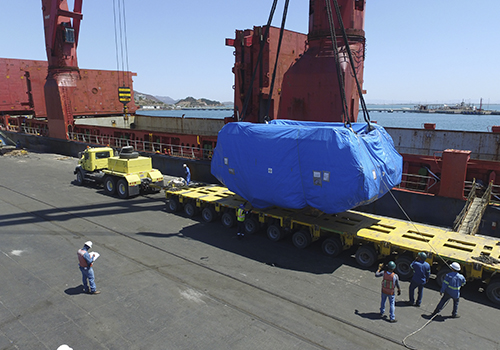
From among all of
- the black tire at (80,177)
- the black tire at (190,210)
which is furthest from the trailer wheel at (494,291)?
the black tire at (80,177)

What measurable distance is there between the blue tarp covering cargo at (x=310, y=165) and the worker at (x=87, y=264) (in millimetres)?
5453

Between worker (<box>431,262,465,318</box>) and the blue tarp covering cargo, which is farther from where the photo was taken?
the blue tarp covering cargo

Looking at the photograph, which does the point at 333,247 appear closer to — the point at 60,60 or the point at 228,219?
the point at 228,219

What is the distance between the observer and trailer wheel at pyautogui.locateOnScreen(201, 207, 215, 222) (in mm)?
14609

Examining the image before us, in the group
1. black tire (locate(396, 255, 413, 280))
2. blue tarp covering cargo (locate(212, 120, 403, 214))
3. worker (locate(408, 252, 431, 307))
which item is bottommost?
black tire (locate(396, 255, 413, 280))

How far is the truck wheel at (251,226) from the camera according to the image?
13.2 meters

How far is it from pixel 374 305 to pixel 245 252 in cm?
448

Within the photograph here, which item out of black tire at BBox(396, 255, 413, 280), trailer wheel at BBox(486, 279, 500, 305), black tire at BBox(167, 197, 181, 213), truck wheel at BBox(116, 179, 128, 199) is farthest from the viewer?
truck wheel at BBox(116, 179, 128, 199)

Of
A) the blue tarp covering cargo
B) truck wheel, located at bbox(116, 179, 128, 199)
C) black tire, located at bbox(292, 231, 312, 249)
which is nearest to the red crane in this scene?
truck wheel, located at bbox(116, 179, 128, 199)

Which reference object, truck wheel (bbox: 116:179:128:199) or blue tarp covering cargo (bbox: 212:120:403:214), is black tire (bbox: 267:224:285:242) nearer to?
blue tarp covering cargo (bbox: 212:120:403:214)

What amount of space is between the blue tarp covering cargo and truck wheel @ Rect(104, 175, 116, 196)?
28.7 ft

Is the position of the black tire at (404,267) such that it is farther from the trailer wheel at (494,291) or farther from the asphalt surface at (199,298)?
the trailer wheel at (494,291)

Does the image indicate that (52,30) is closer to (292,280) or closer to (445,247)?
(292,280)

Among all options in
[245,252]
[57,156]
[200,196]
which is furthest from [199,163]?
[57,156]
